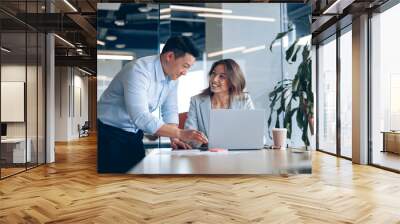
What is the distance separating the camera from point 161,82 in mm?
6051

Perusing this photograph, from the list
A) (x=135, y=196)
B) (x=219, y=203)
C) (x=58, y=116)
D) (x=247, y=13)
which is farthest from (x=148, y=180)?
(x=58, y=116)

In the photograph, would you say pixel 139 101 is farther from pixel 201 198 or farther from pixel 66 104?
pixel 66 104

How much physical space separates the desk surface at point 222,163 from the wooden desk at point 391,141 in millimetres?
1917

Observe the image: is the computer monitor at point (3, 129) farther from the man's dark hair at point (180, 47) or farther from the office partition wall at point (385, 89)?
the office partition wall at point (385, 89)

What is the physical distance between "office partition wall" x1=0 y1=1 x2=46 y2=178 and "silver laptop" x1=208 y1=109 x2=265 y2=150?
10.8 feet

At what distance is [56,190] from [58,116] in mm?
10898

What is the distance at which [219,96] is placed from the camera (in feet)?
20.1

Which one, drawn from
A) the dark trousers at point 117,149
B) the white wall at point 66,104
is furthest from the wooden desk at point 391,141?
the white wall at point 66,104

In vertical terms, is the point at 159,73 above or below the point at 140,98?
above

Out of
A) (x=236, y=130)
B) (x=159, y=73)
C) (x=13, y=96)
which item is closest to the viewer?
(x=236, y=130)

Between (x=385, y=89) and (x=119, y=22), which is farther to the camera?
(x=385, y=89)

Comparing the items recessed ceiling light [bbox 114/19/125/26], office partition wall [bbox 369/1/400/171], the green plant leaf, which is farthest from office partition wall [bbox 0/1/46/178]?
office partition wall [bbox 369/1/400/171]

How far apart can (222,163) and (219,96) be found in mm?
1031

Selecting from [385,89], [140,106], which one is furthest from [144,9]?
[385,89]
